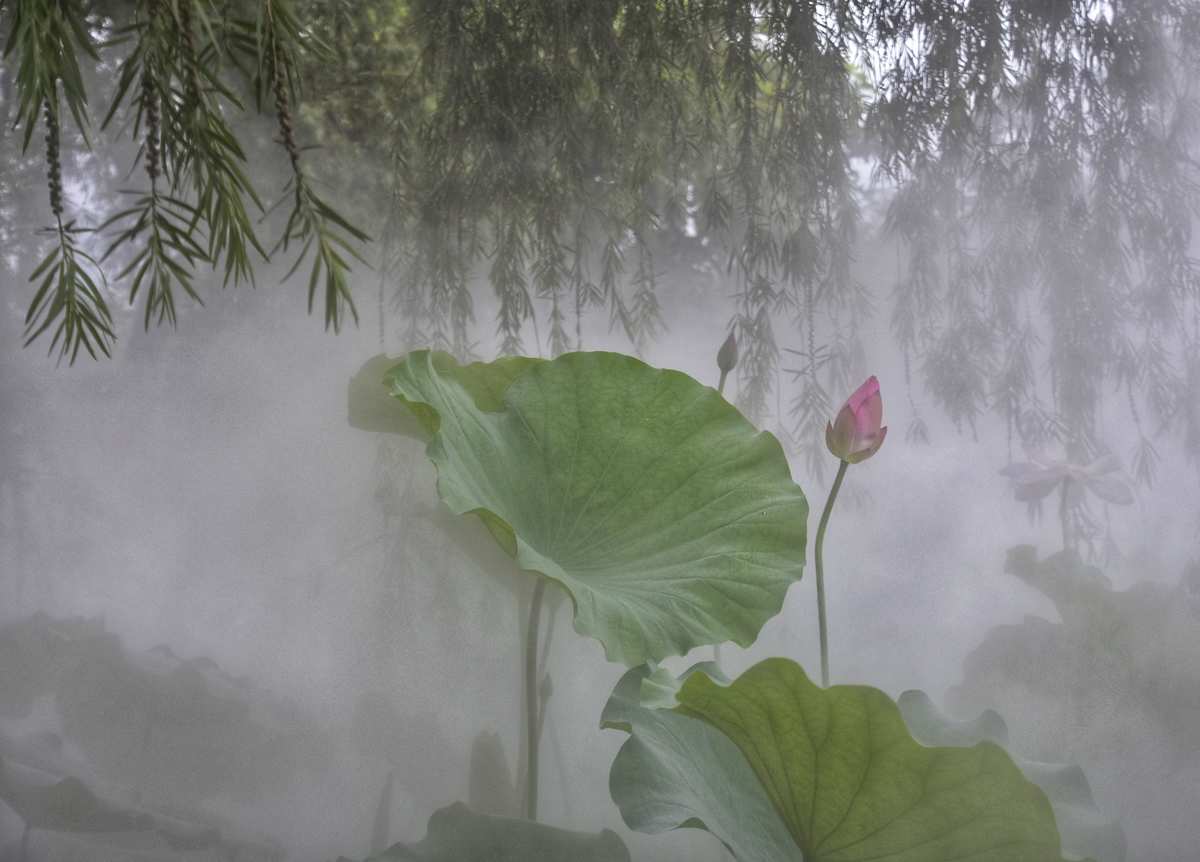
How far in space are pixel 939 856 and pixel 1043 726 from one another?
1.41ft

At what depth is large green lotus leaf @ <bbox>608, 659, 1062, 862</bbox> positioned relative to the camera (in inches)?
29.2

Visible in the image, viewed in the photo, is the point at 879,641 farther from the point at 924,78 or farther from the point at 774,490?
the point at 924,78

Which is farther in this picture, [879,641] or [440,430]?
[879,641]

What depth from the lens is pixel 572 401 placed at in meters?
1.08

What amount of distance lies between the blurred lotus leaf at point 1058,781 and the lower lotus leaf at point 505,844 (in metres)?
0.37

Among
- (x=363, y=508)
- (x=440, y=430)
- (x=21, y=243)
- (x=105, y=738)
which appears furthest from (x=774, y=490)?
(x=21, y=243)

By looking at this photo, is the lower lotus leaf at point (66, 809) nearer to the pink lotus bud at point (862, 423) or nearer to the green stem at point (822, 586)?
the green stem at point (822, 586)

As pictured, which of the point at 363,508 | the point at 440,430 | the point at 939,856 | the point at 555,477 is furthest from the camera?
the point at 363,508

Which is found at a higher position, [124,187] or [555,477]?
[124,187]

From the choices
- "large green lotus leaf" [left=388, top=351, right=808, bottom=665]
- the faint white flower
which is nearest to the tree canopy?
the faint white flower

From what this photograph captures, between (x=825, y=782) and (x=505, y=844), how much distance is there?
0.41 metres

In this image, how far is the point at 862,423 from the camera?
102cm

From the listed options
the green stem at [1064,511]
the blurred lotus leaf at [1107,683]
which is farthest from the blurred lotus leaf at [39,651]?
the green stem at [1064,511]

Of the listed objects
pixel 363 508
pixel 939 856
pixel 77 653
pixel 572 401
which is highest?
pixel 572 401
